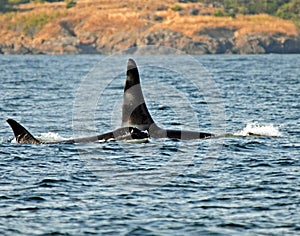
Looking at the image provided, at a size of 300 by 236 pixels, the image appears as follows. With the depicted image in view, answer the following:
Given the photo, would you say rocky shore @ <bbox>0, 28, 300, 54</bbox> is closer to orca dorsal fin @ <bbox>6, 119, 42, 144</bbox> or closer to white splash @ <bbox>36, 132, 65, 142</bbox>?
white splash @ <bbox>36, 132, 65, 142</bbox>

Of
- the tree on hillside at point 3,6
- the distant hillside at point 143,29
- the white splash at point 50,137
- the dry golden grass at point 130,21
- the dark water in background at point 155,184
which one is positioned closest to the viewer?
the dark water in background at point 155,184

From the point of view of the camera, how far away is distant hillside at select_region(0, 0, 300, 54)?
137875 mm

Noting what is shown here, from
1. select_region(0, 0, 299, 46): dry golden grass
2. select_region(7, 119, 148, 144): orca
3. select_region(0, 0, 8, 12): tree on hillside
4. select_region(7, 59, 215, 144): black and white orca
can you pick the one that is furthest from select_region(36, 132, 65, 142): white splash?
select_region(0, 0, 8, 12): tree on hillside

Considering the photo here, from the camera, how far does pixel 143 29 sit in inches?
5733

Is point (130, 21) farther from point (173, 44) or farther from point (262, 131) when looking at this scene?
point (262, 131)

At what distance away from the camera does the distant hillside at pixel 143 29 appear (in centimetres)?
13788

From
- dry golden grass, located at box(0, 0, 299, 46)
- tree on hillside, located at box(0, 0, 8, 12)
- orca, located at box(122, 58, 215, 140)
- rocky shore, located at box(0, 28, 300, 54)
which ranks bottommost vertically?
rocky shore, located at box(0, 28, 300, 54)

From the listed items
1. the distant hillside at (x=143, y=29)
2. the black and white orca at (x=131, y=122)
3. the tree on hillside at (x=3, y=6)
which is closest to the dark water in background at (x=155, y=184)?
the black and white orca at (x=131, y=122)

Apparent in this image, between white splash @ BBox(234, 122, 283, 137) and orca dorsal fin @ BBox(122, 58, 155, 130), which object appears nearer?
orca dorsal fin @ BBox(122, 58, 155, 130)

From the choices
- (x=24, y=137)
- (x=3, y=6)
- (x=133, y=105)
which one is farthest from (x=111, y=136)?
(x=3, y=6)

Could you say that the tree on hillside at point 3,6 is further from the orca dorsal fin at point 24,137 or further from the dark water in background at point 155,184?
the orca dorsal fin at point 24,137

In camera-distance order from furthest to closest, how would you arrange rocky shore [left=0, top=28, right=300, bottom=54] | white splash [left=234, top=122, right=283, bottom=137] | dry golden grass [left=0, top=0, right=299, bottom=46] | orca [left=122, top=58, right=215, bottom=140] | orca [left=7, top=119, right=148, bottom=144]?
1. dry golden grass [left=0, top=0, right=299, bottom=46]
2. rocky shore [left=0, top=28, right=300, bottom=54]
3. white splash [left=234, top=122, right=283, bottom=137]
4. orca [left=122, top=58, right=215, bottom=140]
5. orca [left=7, top=119, right=148, bottom=144]

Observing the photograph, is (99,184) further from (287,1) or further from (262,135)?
(287,1)

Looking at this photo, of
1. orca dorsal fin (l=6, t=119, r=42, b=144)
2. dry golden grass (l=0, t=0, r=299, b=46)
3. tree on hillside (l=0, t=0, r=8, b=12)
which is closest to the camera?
orca dorsal fin (l=6, t=119, r=42, b=144)
